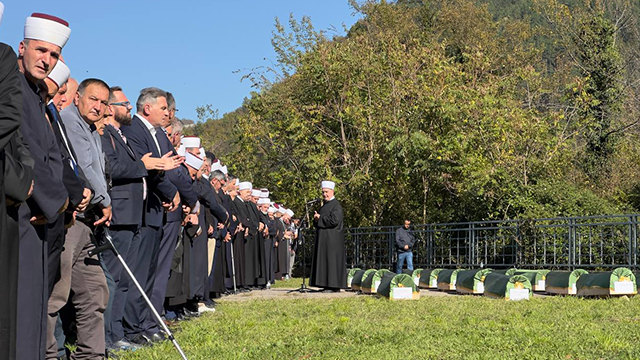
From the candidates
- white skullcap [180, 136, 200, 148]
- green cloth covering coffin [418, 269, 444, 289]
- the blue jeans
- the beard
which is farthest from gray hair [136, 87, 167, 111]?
the blue jeans

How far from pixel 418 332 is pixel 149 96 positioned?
365 cm

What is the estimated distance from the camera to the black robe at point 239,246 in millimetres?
17233

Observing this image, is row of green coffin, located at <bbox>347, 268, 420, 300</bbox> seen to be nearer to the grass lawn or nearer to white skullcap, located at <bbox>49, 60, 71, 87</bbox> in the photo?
the grass lawn

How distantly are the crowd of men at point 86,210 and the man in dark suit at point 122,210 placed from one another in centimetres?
1

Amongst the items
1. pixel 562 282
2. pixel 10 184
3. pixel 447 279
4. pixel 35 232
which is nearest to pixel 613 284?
pixel 562 282

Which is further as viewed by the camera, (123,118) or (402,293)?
(402,293)

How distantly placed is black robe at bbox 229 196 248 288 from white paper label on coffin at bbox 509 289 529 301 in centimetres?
553

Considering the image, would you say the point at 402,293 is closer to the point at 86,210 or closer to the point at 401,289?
the point at 401,289

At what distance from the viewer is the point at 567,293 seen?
15.1 m

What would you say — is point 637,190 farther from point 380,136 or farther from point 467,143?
point 380,136

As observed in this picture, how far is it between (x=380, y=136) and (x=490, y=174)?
5382 millimetres

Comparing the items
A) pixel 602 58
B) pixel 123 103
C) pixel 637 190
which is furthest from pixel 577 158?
pixel 123 103

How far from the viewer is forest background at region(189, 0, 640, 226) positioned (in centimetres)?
2489

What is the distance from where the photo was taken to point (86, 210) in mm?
6285
